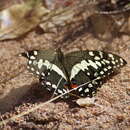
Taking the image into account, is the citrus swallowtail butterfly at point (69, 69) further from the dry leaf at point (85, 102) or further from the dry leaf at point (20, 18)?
the dry leaf at point (20, 18)

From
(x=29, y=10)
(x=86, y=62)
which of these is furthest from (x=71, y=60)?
(x=29, y=10)

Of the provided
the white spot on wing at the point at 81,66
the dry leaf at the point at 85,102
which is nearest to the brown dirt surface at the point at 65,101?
the dry leaf at the point at 85,102

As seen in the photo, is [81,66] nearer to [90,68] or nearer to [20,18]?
[90,68]

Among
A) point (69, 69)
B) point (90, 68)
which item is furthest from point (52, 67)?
point (90, 68)

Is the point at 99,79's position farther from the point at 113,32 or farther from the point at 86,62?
the point at 113,32

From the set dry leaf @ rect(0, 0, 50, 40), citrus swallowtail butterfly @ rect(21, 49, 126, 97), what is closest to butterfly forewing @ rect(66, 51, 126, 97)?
citrus swallowtail butterfly @ rect(21, 49, 126, 97)

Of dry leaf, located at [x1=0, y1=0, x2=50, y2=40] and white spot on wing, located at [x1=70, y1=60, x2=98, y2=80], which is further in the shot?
dry leaf, located at [x1=0, y1=0, x2=50, y2=40]

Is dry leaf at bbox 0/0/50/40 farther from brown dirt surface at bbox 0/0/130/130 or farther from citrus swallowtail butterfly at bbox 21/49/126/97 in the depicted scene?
citrus swallowtail butterfly at bbox 21/49/126/97
